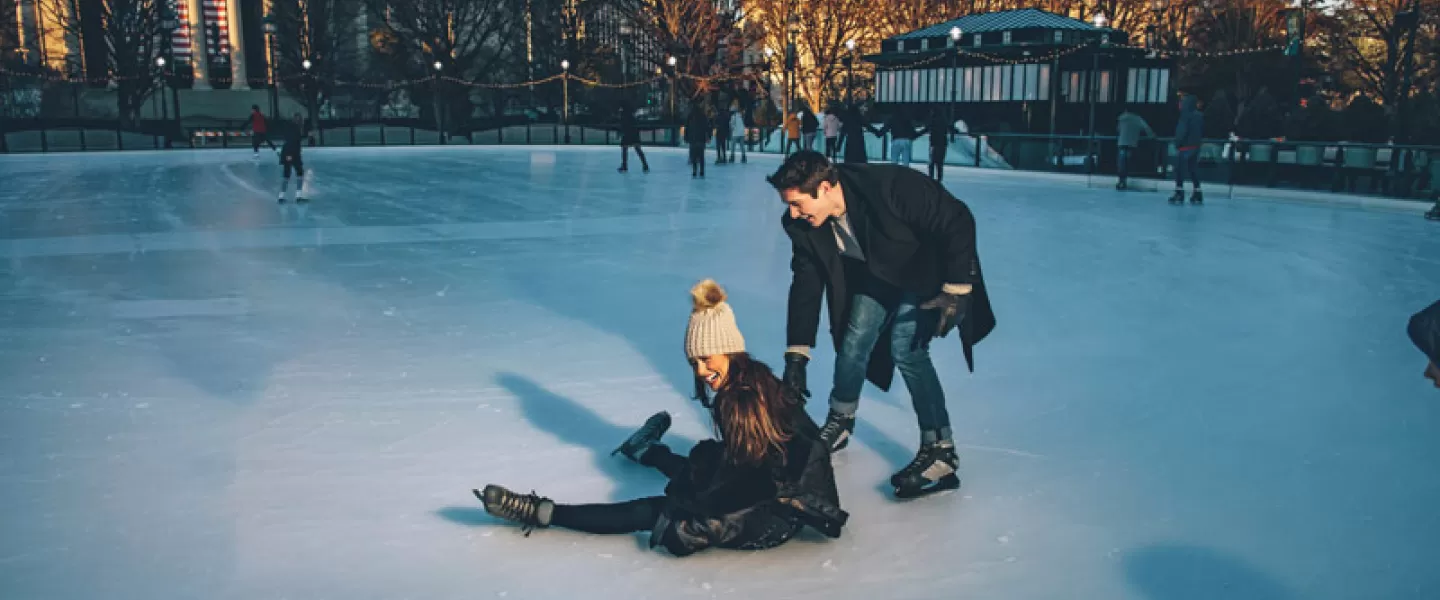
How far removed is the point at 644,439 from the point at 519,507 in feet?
2.36

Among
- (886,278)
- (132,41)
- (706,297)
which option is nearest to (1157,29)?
(132,41)

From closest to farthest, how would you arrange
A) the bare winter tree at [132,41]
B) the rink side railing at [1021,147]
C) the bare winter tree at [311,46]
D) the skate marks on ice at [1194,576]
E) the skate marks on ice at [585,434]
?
the skate marks on ice at [1194,576] < the skate marks on ice at [585,434] < the rink side railing at [1021,147] < the bare winter tree at [132,41] < the bare winter tree at [311,46]

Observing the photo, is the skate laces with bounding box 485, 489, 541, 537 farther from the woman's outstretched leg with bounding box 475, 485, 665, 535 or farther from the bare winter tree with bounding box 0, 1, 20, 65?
the bare winter tree with bounding box 0, 1, 20, 65

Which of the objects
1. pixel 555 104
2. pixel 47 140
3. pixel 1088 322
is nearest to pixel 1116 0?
pixel 555 104

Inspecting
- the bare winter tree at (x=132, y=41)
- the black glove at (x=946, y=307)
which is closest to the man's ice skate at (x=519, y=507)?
the black glove at (x=946, y=307)

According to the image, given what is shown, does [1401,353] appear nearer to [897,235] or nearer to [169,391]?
[897,235]

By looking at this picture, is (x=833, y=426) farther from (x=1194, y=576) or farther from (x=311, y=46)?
(x=311, y=46)

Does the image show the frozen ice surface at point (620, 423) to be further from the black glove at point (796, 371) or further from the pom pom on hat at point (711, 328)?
the pom pom on hat at point (711, 328)

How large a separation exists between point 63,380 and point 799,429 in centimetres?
393

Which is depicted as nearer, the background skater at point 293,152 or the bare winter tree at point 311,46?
the background skater at point 293,152

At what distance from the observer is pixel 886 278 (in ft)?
11.4

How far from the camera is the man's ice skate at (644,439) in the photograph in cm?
393

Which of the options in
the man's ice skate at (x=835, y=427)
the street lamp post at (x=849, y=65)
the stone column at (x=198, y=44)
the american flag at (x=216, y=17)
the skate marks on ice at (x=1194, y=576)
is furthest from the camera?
the stone column at (x=198, y=44)

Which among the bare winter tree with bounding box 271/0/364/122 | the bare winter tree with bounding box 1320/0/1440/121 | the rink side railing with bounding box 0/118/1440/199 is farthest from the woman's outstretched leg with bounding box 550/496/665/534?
the bare winter tree with bounding box 271/0/364/122
